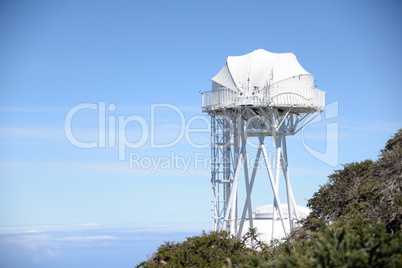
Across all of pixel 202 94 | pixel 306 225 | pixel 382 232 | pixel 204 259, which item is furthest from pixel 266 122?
pixel 382 232

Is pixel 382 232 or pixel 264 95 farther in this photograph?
pixel 264 95

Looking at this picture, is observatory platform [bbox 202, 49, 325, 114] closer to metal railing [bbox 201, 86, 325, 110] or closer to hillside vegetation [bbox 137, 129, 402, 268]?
metal railing [bbox 201, 86, 325, 110]

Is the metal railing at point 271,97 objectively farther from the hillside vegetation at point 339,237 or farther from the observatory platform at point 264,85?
the hillside vegetation at point 339,237

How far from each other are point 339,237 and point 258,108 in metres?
23.6

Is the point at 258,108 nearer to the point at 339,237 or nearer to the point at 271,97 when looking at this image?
the point at 271,97

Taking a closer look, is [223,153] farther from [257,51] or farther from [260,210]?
[260,210]

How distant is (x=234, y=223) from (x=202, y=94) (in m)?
8.95

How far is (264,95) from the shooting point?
39.9 metres

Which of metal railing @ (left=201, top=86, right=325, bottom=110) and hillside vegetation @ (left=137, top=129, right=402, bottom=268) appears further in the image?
metal railing @ (left=201, top=86, right=325, bottom=110)

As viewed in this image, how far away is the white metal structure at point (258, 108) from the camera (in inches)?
1576

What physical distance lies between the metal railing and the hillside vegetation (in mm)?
5011

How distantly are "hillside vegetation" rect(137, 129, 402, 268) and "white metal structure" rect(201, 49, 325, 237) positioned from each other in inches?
164

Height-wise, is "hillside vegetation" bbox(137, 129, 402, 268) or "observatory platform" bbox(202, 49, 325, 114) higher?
"observatory platform" bbox(202, 49, 325, 114)

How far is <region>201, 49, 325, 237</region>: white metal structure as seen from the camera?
40031mm
